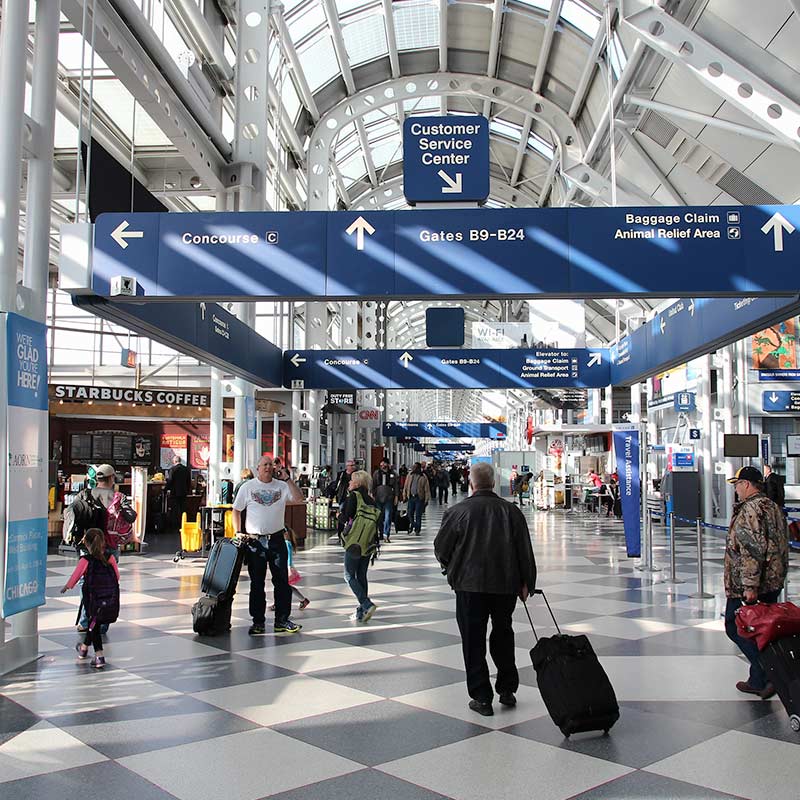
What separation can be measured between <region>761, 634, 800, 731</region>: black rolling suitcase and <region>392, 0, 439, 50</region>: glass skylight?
62.6 ft

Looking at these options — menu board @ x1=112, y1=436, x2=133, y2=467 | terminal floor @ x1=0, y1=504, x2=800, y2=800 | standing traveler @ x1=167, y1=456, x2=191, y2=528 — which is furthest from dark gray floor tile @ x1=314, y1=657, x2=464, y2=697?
menu board @ x1=112, y1=436, x2=133, y2=467

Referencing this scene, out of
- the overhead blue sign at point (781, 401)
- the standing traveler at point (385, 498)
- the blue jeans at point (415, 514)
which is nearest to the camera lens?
the standing traveler at point (385, 498)

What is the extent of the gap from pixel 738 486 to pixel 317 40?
1862 cm

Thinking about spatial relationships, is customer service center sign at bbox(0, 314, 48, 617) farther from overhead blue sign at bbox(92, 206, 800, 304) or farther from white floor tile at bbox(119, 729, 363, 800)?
white floor tile at bbox(119, 729, 363, 800)

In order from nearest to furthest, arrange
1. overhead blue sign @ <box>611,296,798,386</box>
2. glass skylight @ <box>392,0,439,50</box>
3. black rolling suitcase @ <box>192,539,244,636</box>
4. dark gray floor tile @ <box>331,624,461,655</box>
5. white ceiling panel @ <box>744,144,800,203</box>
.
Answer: dark gray floor tile @ <box>331,624,461,655</box>
black rolling suitcase @ <box>192,539,244,636</box>
overhead blue sign @ <box>611,296,798,386</box>
white ceiling panel @ <box>744,144,800,203</box>
glass skylight @ <box>392,0,439,50</box>

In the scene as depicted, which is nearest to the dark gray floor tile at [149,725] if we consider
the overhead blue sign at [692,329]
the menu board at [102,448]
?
the overhead blue sign at [692,329]

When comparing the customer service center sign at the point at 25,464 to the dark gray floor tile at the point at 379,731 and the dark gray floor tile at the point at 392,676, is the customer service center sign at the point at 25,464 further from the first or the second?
the dark gray floor tile at the point at 379,731

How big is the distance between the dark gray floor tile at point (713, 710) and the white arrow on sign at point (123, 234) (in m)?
5.63

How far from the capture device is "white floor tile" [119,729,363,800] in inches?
152

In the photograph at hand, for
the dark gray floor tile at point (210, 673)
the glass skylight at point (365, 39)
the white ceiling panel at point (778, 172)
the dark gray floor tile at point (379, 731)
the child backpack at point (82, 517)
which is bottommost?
the dark gray floor tile at point (210, 673)

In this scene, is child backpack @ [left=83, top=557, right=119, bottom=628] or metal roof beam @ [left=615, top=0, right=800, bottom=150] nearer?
child backpack @ [left=83, top=557, right=119, bottom=628]

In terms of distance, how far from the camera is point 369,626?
784 centimetres

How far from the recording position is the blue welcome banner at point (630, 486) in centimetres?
1310

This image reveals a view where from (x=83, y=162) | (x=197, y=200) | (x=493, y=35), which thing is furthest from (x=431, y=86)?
(x=83, y=162)
